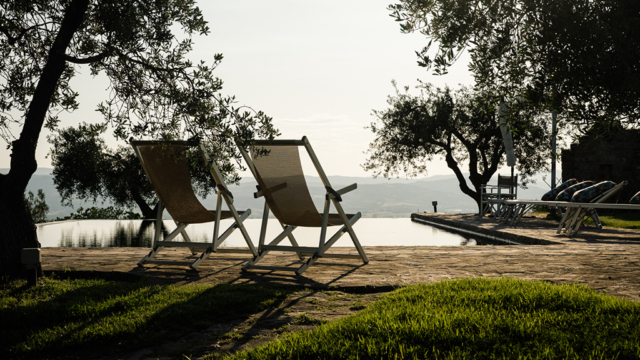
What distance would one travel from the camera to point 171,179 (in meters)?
4.65

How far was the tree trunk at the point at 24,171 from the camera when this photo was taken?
13.2ft

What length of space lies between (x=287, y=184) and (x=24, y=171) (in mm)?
2321

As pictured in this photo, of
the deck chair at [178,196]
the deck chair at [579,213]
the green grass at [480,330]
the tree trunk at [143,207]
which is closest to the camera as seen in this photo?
the green grass at [480,330]

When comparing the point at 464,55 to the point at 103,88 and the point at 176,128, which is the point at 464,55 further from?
the point at 103,88

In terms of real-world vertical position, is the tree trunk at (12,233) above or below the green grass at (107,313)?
above

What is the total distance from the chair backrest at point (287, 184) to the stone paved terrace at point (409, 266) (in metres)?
0.53

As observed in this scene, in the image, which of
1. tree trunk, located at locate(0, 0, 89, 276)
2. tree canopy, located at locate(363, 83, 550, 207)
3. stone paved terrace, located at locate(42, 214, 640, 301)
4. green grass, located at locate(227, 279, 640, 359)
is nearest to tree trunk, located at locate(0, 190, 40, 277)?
tree trunk, located at locate(0, 0, 89, 276)

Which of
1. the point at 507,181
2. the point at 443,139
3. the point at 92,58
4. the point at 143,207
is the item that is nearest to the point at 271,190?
the point at 92,58

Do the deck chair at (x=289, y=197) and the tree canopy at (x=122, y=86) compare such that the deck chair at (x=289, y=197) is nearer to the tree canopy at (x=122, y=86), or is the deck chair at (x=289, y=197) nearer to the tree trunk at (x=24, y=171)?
the tree canopy at (x=122, y=86)

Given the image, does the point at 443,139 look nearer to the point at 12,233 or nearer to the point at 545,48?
the point at 545,48

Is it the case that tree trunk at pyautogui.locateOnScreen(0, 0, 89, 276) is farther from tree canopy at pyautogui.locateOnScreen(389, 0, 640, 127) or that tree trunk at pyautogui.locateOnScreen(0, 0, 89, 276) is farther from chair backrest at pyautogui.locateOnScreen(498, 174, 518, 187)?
chair backrest at pyautogui.locateOnScreen(498, 174, 518, 187)

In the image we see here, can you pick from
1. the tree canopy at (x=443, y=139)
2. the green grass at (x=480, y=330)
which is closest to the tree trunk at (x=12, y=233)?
the green grass at (x=480, y=330)

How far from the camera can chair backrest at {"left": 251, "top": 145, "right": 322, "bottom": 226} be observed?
4.33 m

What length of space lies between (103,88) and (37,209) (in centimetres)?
1941
